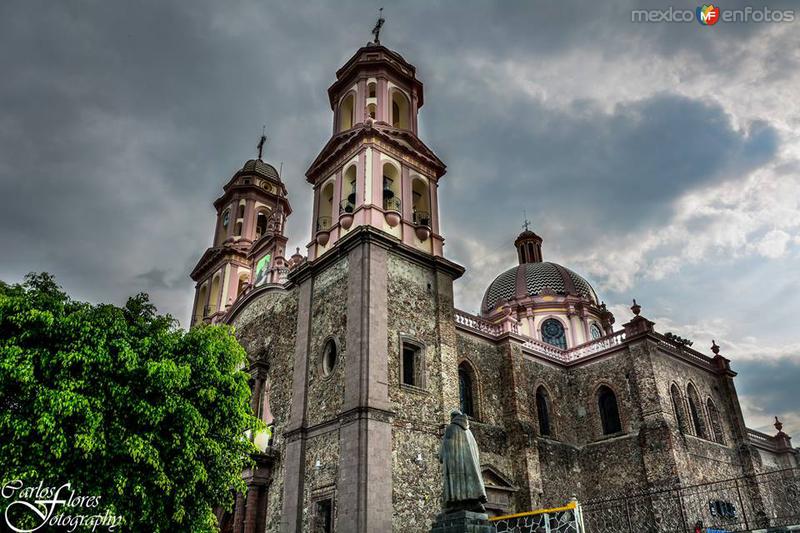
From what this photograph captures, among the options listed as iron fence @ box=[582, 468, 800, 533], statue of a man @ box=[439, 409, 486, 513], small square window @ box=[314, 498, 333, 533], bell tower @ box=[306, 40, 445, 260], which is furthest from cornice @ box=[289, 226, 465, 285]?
iron fence @ box=[582, 468, 800, 533]

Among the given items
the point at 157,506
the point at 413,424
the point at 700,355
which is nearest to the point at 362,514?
the point at 413,424

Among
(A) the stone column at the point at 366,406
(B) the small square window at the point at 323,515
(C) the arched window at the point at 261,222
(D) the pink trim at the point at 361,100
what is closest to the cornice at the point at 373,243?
(A) the stone column at the point at 366,406

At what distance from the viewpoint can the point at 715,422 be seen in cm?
2325

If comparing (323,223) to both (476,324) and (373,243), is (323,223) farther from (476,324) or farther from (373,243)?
(476,324)

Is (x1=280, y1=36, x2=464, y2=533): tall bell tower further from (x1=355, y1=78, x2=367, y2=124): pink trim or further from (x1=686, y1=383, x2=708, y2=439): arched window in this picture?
(x1=686, y1=383, x2=708, y2=439): arched window

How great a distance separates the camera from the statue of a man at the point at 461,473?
10.3 meters

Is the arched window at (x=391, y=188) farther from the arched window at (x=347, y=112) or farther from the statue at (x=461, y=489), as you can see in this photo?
the statue at (x=461, y=489)

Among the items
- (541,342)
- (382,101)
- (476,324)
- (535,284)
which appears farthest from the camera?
(535,284)

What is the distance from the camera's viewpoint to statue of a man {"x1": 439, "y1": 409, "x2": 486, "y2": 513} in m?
10.3

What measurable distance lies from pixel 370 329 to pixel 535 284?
19307 millimetres

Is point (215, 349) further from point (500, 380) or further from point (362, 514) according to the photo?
point (500, 380)

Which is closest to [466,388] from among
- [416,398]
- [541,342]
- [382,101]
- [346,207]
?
[416,398]

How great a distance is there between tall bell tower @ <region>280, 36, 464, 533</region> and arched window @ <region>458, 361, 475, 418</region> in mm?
1912

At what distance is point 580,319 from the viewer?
1209 inches
